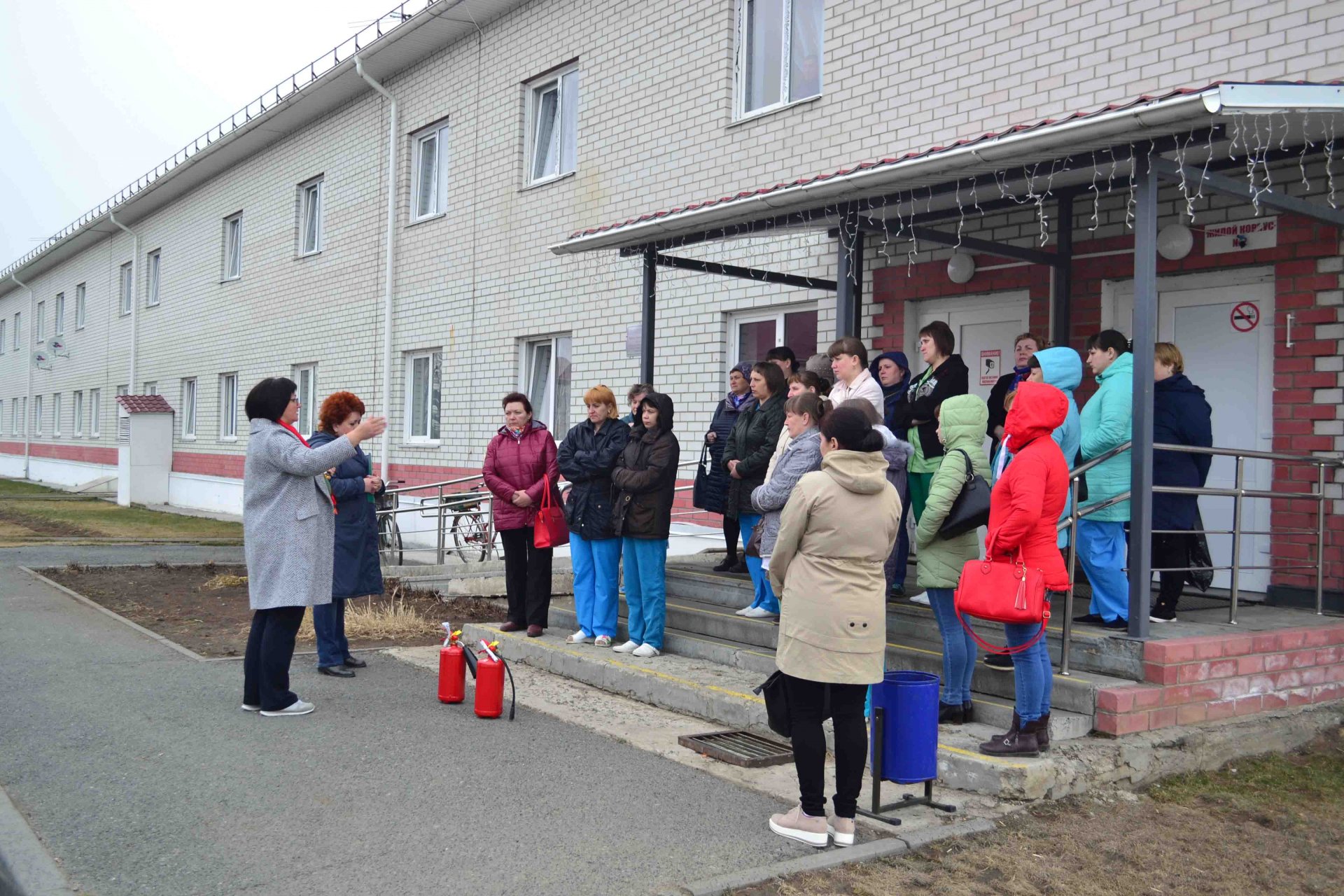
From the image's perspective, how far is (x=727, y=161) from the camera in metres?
11.4

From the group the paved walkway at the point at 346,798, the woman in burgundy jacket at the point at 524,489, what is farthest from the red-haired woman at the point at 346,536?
the woman in burgundy jacket at the point at 524,489

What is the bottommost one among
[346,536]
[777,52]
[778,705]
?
[778,705]

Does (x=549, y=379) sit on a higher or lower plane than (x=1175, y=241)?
lower

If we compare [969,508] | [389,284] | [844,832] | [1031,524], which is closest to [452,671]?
[844,832]

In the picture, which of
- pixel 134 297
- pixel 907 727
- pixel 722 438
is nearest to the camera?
pixel 907 727

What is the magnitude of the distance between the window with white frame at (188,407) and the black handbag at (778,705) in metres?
24.9

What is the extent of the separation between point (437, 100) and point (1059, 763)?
14.2 metres

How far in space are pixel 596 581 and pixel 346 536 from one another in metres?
1.77

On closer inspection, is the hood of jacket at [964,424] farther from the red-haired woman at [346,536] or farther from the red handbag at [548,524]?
the red-haired woman at [346,536]

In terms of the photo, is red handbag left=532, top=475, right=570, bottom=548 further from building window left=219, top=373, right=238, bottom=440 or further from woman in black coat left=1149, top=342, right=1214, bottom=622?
building window left=219, top=373, right=238, bottom=440

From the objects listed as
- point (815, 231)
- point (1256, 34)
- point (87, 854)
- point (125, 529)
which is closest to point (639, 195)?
point (815, 231)

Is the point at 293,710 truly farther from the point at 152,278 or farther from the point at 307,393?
the point at 152,278

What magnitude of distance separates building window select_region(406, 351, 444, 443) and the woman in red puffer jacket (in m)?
12.4

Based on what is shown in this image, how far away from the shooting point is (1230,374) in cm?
754
